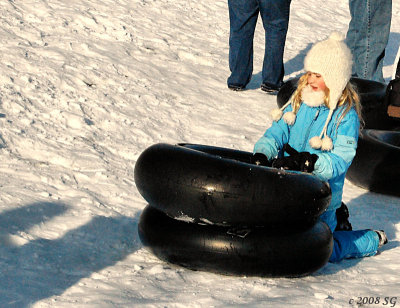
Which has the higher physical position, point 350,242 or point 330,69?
point 330,69

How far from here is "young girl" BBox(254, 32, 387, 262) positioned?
13.8 feet

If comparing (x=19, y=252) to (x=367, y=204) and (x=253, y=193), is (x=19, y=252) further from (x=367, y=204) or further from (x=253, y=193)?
(x=367, y=204)

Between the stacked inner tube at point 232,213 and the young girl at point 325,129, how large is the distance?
0.71 feet

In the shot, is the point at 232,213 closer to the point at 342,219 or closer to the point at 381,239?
the point at 342,219

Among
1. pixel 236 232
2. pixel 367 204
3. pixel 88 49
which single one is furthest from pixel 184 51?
pixel 236 232

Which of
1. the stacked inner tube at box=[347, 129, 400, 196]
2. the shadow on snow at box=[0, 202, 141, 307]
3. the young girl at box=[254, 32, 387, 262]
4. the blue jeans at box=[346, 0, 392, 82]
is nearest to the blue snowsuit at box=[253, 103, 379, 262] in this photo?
the young girl at box=[254, 32, 387, 262]

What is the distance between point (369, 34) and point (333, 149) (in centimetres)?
453

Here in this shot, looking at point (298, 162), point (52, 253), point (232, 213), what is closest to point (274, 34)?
point (298, 162)

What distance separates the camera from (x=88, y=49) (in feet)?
26.2

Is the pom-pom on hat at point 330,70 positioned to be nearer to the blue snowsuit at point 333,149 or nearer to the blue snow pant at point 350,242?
the blue snowsuit at point 333,149

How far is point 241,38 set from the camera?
311 inches

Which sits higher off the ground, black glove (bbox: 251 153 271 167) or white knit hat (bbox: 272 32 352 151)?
white knit hat (bbox: 272 32 352 151)

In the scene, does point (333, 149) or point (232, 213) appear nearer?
point (232, 213)

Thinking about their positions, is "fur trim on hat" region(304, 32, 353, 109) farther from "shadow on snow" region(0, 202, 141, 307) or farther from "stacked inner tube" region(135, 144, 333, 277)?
"shadow on snow" region(0, 202, 141, 307)
